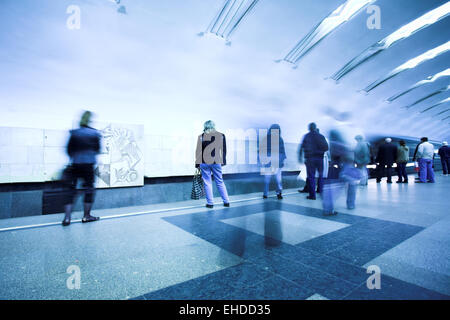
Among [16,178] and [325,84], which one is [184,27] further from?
[325,84]

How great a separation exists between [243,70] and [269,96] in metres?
1.66

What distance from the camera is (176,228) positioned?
3.48 m

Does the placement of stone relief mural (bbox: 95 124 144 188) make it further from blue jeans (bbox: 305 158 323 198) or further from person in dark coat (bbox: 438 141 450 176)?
person in dark coat (bbox: 438 141 450 176)

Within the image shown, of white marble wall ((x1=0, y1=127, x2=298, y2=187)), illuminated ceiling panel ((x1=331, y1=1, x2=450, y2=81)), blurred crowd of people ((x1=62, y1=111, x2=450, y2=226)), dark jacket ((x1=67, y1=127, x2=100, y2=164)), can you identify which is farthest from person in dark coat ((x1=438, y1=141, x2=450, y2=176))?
dark jacket ((x1=67, y1=127, x2=100, y2=164))

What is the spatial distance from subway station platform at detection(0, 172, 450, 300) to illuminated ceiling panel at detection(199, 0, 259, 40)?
200 inches

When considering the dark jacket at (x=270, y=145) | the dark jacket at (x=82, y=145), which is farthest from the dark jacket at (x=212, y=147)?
the dark jacket at (x=82, y=145)

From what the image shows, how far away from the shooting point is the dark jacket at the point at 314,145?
5.69 metres

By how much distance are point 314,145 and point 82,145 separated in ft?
16.6

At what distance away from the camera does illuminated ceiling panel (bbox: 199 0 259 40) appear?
231 inches

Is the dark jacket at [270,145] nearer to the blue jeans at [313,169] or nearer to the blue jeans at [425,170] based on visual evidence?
the blue jeans at [313,169]

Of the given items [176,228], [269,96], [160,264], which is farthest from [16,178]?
[269,96]

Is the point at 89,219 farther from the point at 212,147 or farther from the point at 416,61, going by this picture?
the point at 416,61

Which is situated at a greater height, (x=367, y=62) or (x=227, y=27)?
(x=367, y=62)
